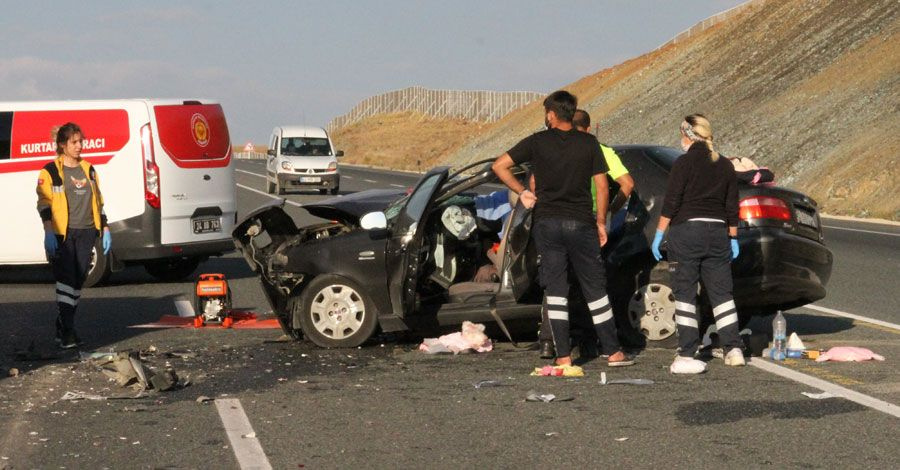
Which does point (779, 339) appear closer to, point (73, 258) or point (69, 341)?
point (69, 341)

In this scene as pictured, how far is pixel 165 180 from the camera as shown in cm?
1542

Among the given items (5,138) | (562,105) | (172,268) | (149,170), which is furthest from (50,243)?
(172,268)

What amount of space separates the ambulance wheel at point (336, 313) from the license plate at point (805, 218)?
10.4 ft

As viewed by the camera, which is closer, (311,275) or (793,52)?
(311,275)

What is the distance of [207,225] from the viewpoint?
15.9 m

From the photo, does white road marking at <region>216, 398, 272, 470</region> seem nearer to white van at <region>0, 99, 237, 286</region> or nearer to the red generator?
the red generator

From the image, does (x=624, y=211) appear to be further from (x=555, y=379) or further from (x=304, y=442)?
(x=304, y=442)

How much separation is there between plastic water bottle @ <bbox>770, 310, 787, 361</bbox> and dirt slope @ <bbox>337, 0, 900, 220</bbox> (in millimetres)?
21551

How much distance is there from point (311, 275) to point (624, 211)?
7.82 ft

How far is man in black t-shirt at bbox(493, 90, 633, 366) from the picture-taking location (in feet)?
30.3

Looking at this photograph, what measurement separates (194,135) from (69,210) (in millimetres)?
4623

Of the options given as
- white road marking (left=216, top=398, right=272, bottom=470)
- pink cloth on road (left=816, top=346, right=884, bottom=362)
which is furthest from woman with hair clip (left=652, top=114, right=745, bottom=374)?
white road marking (left=216, top=398, right=272, bottom=470)

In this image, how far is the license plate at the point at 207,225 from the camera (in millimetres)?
15773

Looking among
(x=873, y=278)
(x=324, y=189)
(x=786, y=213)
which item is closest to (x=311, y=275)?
(x=786, y=213)
